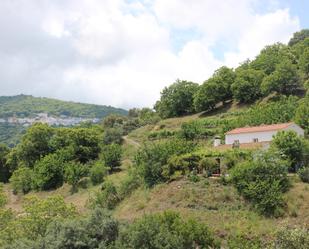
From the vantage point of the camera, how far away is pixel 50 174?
2657 inches

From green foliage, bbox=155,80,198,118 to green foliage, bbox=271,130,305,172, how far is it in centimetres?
4887

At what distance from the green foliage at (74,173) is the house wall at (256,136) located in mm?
20296

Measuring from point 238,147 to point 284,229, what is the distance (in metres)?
27.1

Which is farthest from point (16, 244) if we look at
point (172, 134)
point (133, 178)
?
point (172, 134)

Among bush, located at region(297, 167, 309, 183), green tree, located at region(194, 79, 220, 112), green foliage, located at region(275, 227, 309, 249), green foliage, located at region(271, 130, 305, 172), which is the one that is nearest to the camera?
green foliage, located at region(275, 227, 309, 249)

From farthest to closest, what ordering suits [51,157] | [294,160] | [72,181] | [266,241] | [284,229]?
1. [51,157]
2. [72,181]
3. [294,160]
4. [266,241]
5. [284,229]

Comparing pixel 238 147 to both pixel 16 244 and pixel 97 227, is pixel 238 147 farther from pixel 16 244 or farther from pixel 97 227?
pixel 16 244

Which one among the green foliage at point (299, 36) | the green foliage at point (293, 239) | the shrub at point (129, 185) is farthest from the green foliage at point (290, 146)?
the green foliage at point (299, 36)

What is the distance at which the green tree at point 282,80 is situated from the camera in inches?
3068

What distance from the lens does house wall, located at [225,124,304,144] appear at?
168 ft

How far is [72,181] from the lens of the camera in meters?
62.4

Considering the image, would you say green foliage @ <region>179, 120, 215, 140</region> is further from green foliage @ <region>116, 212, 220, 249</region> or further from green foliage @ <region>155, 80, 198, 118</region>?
green foliage @ <region>116, 212, 220, 249</region>

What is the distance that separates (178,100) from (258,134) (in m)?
42.1

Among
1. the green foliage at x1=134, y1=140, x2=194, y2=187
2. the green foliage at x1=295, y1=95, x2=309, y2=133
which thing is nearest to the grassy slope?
the green foliage at x1=134, y1=140, x2=194, y2=187
